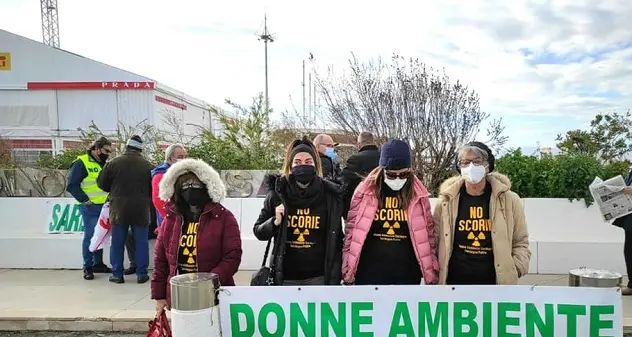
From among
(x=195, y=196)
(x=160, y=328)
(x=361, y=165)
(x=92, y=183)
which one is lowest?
(x=160, y=328)

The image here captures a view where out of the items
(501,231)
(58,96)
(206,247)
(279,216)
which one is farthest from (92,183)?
(58,96)

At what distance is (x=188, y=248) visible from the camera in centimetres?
315

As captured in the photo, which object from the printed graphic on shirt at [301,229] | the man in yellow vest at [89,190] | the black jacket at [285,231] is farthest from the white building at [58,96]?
the printed graphic on shirt at [301,229]

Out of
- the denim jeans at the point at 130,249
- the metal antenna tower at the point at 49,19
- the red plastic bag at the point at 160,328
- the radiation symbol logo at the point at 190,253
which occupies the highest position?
the metal antenna tower at the point at 49,19

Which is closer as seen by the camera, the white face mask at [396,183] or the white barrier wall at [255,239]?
the white face mask at [396,183]

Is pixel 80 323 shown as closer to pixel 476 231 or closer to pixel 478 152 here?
pixel 476 231

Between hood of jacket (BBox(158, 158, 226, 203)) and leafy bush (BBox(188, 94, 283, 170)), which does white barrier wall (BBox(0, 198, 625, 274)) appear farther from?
hood of jacket (BBox(158, 158, 226, 203))

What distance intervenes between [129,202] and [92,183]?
0.80 metres

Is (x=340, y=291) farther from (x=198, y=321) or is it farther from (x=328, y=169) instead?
(x=328, y=169)

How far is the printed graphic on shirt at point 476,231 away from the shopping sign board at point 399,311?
0.25m

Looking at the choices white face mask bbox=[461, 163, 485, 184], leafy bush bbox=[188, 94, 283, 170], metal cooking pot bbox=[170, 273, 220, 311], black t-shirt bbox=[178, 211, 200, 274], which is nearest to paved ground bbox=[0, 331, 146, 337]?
black t-shirt bbox=[178, 211, 200, 274]

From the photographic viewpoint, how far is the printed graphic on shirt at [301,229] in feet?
10.0

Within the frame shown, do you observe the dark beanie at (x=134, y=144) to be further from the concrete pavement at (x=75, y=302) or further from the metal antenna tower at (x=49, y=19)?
the metal antenna tower at (x=49, y=19)

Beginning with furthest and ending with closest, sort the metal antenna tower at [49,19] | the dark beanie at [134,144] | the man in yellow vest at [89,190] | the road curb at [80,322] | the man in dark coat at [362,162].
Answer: the metal antenna tower at [49,19], the man in yellow vest at [89,190], the dark beanie at [134,144], the man in dark coat at [362,162], the road curb at [80,322]
